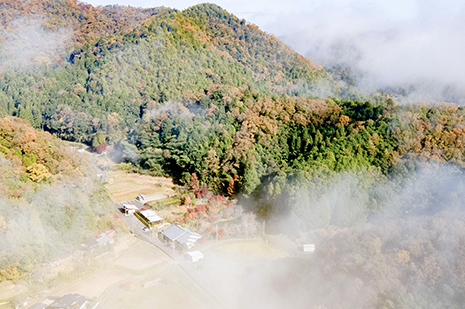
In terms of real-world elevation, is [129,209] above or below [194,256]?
above

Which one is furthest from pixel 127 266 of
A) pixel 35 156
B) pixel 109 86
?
pixel 109 86

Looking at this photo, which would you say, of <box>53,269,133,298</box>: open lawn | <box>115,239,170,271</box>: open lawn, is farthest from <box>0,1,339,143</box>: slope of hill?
<box>53,269,133,298</box>: open lawn

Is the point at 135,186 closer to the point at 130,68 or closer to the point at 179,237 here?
the point at 179,237

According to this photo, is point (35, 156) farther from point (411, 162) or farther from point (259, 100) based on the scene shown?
point (411, 162)

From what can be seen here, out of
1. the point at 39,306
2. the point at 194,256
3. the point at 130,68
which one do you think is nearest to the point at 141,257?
the point at 194,256

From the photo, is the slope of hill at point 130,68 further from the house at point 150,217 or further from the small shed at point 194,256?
the small shed at point 194,256

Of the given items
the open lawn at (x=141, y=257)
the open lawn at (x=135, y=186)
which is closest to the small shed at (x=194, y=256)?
the open lawn at (x=141, y=257)

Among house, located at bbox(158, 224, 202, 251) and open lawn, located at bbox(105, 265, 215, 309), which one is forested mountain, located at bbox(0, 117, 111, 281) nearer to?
house, located at bbox(158, 224, 202, 251)
